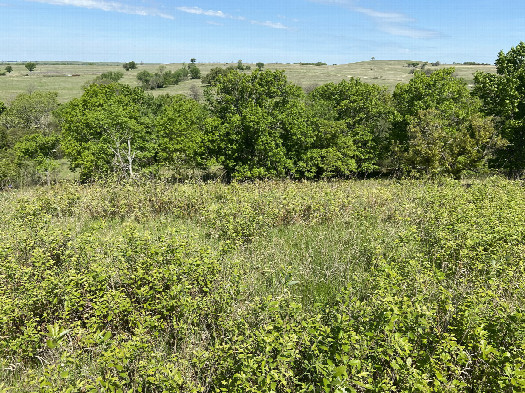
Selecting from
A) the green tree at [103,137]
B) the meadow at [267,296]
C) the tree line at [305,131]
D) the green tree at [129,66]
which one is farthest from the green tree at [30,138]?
the green tree at [129,66]

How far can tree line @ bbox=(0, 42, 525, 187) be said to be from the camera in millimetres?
24469

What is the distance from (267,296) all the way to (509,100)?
28398mm

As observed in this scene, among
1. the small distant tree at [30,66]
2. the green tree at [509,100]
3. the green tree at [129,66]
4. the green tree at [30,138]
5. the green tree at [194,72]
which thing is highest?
the green tree at [129,66]

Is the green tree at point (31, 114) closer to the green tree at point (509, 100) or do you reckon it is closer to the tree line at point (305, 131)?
the tree line at point (305, 131)

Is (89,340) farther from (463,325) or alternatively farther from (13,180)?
(13,180)

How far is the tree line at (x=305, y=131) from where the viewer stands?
2447cm

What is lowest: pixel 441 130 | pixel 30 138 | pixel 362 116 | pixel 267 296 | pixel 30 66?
pixel 30 138

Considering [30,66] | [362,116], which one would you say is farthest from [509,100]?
[30,66]

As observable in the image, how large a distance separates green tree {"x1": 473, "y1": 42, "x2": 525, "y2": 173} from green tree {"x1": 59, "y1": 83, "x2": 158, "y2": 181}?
1098 inches

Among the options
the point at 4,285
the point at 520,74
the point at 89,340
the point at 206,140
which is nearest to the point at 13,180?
the point at 206,140

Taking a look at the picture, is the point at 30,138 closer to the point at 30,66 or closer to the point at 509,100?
the point at 509,100

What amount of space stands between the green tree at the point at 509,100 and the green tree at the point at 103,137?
1098 inches

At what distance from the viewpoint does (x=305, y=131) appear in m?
28.3

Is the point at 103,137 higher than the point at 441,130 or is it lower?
lower
